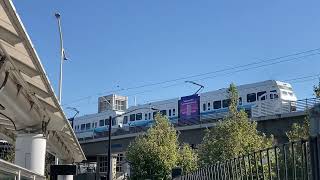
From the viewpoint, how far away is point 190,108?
59.5m

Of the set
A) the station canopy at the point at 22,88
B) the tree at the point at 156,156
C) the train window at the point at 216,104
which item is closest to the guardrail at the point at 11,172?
the station canopy at the point at 22,88

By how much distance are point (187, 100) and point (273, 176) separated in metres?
53.5

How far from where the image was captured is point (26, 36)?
7.79 m

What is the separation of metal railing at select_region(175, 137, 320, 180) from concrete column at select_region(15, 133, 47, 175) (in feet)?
22.9

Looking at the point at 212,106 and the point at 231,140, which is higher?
the point at 212,106

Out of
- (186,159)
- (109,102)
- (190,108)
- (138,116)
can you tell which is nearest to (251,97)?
(190,108)

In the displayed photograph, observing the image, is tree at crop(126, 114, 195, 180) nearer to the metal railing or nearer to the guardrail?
the guardrail

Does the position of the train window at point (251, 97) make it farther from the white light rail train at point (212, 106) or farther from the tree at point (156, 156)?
the tree at point (156, 156)

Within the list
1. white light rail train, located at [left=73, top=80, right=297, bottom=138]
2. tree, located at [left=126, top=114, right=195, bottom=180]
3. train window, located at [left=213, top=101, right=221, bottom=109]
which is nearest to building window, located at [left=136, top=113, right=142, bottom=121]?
white light rail train, located at [left=73, top=80, right=297, bottom=138]

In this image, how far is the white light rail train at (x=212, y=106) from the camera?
49.2 meters

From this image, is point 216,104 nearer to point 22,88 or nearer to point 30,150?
point 30,150

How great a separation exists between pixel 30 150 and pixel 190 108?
45.6 m

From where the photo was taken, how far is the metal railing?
4.83 metres

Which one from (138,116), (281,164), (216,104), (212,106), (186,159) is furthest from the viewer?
(138,116)
